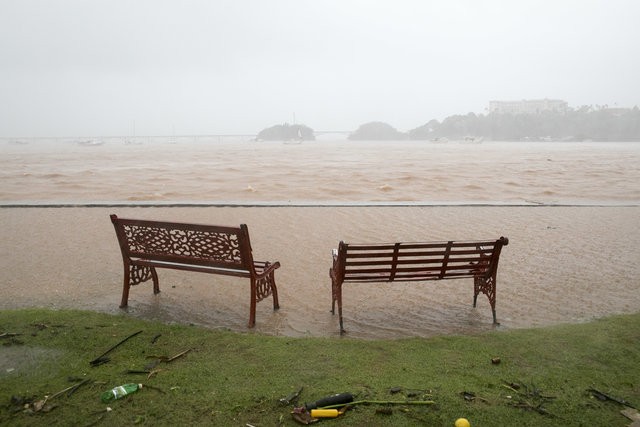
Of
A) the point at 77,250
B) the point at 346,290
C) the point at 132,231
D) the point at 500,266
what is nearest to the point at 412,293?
the point at 346,290

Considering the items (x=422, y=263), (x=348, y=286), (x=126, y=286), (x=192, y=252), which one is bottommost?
(x=348, y=286)

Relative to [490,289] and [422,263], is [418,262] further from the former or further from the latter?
[490,289]

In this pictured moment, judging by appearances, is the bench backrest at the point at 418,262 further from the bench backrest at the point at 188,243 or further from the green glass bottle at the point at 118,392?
the green glass bottle at the point at 118,392

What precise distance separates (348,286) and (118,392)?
146 inches

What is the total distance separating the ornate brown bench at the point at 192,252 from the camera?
5.04 meters

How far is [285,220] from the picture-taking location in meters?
11.2

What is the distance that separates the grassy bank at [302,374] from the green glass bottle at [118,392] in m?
0.05

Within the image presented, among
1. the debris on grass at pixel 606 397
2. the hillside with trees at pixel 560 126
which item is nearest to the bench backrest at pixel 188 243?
the debris on grass at pixel 606 397

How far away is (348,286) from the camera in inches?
264

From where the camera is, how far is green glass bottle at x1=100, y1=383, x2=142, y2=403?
3.52m

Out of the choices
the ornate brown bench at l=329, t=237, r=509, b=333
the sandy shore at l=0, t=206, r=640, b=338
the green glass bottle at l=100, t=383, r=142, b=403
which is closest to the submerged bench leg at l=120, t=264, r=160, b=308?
the sandy shore at l=0, t=206, r=640, b=338

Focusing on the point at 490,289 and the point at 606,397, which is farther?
the point at 490,289

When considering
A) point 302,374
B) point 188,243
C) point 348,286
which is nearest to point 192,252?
point 188,243

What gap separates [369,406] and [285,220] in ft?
26.2
